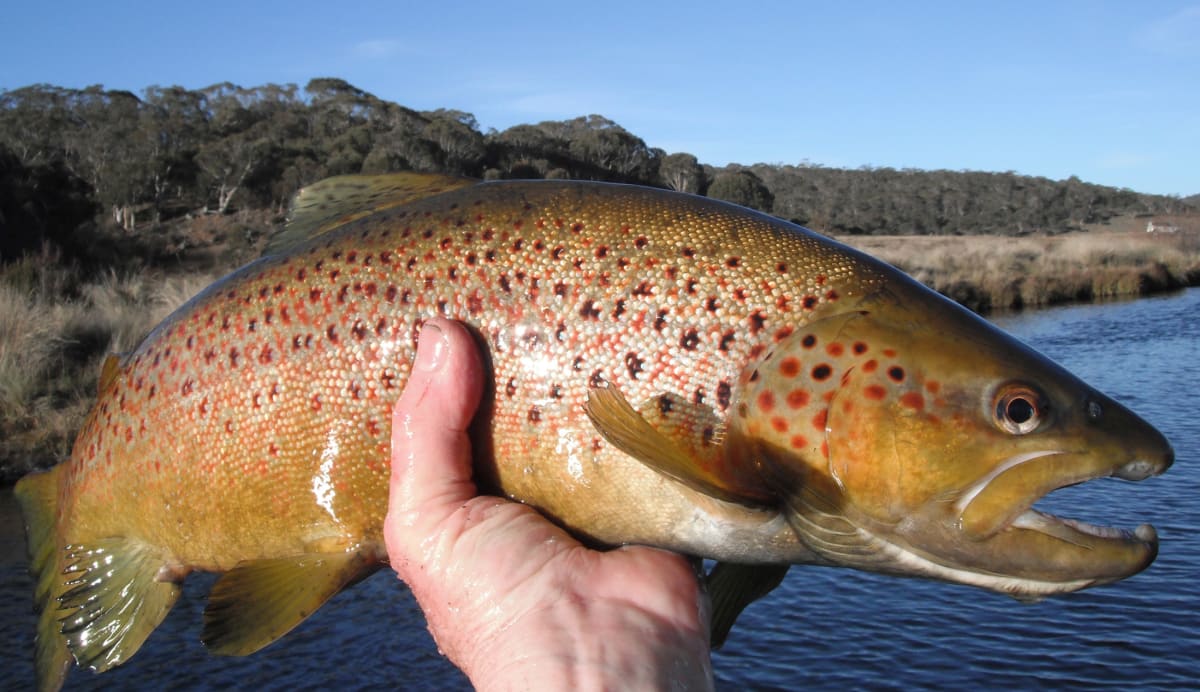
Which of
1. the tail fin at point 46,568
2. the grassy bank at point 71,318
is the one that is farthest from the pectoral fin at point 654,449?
the grassy bank at point 71,318

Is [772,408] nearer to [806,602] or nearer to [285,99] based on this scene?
[806,602]

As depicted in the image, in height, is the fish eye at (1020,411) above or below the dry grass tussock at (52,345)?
above

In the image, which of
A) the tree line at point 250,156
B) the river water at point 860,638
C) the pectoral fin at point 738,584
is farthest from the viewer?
the tree line at point 250,156

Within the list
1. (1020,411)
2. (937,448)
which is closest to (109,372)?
(937,448)

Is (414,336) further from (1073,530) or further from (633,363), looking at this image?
(1073,530)

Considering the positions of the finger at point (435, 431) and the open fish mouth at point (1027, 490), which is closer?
the open fish mouth at point (1027, 490)

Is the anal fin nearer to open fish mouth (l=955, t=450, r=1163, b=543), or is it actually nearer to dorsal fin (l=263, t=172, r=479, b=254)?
dorsal fin (l=263, t=172, r=479, b=254)

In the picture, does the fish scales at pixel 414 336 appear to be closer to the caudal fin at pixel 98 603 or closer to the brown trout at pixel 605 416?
the brown trout at pixel 605 416

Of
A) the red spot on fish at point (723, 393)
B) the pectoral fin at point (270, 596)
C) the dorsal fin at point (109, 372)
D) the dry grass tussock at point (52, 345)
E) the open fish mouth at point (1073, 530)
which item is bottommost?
the dry grass tussock at point (52, 345)
